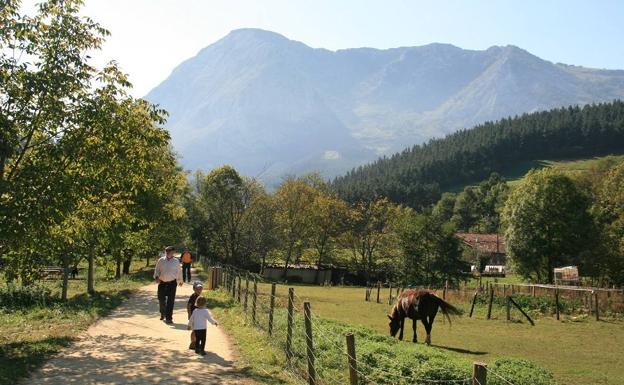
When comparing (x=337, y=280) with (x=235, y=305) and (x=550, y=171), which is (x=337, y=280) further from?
(x=235, y=305)

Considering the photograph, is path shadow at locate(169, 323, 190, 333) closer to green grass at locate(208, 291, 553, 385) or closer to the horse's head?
green grass at locate(208, 291, 553, 385)

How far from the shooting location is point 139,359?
1227cm

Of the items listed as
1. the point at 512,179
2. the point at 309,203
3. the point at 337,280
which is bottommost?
the point at 337,280

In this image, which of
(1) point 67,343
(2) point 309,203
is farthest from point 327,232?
(1) point 67,343

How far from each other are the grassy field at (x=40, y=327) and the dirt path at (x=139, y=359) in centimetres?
34

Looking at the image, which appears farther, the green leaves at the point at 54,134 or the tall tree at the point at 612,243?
the tall tree at the point at 612,243

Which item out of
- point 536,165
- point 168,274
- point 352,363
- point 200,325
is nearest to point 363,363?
point 352,363

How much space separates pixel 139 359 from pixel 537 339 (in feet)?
55.7

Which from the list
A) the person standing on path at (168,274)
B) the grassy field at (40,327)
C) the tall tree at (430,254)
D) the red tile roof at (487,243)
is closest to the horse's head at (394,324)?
the person standing on path at (168,274)

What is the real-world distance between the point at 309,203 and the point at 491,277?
106 ft

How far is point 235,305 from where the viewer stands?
22969 mm

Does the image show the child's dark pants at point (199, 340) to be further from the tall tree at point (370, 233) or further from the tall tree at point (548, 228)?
the tall tree at point (370, 233)

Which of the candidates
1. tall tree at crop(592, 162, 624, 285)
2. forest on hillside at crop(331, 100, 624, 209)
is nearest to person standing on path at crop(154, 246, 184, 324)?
tall tree at crop(592, 162, 624, 285)

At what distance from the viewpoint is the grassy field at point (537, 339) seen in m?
16.0
